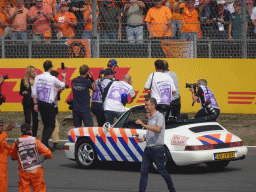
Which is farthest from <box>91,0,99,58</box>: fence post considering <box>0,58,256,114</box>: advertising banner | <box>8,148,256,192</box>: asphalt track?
<box>8,148,256,192</box>: asphalt track

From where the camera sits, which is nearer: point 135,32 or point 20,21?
point 135,32

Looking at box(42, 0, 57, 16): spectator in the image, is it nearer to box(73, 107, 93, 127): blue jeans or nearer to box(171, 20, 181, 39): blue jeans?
box(171, 20, 181, 39): blue jeans

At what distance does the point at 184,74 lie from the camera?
18109 millimetres

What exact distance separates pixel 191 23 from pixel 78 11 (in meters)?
3.44

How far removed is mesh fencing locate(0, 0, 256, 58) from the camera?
1780 cm

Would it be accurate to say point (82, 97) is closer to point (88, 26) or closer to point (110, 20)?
point (88, 26)

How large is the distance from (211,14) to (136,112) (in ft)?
26.7

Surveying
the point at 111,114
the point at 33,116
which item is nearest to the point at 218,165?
the point at 111,114

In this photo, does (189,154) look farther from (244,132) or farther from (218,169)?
(244,132)

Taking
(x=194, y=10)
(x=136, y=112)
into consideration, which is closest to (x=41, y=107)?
(x=136, y=112)

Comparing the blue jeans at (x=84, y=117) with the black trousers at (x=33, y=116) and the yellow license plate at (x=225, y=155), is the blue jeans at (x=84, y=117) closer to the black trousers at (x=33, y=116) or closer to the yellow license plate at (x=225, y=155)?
the black trousers at (x=33, y=116)

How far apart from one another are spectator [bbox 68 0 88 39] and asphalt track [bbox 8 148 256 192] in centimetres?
655

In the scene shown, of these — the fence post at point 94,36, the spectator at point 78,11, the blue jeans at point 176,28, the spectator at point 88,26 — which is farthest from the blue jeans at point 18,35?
the blue jeans at point 176,28

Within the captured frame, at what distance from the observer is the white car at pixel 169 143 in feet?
32.8
